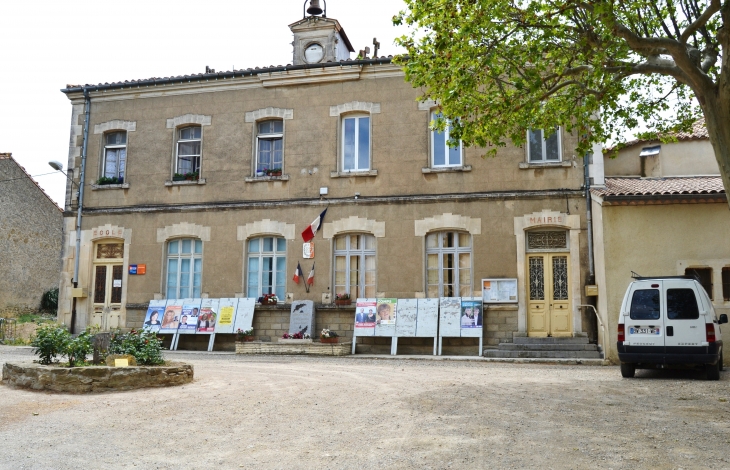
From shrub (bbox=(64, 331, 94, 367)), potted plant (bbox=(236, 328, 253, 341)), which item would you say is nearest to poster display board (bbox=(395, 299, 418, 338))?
potted plant (bbox=(236, 328, 253, 341))

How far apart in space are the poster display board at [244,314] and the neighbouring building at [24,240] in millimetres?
12593

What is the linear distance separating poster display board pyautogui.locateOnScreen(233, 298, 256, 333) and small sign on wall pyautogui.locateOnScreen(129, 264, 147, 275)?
2929mm

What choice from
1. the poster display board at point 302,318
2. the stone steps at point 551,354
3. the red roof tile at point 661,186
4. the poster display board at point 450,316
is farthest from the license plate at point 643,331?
the poster display board at point 302,318

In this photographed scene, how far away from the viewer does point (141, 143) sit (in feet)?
60.4

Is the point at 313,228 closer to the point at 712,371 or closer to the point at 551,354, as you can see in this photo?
the point at 551,354

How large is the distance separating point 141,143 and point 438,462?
15.2 meters

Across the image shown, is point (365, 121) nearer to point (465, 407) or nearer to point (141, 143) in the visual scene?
point (141, 143)

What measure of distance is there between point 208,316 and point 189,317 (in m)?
0.51

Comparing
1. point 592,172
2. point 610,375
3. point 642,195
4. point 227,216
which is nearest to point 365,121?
point 227,216

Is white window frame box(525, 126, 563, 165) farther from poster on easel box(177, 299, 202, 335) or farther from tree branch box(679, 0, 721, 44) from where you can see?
poster on easel box(177, 299, 202, 335)

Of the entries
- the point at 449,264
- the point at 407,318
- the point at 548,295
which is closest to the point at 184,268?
the point at 407,318

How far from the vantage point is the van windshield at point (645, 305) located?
10781mm

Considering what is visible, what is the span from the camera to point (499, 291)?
15.4m

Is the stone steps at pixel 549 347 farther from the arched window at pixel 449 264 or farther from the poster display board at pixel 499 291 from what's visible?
the arched window at pixel 449 264
